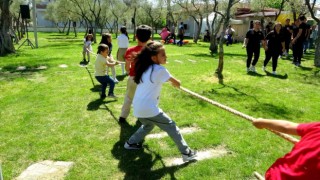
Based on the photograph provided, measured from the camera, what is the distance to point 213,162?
4.16 metres

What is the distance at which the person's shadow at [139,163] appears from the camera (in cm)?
387

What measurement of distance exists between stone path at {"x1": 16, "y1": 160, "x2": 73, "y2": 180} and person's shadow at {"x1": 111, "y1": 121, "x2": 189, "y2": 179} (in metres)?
0.71

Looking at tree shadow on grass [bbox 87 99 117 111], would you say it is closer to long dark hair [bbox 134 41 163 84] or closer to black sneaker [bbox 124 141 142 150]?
black sneaker [bbox 124 141 142 150]

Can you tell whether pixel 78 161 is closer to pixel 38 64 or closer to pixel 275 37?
pixel 275 37

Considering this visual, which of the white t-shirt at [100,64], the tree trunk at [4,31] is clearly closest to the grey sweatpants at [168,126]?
the white t-shirt at [100,64]

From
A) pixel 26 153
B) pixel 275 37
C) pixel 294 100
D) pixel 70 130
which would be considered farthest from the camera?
pixel 275 37

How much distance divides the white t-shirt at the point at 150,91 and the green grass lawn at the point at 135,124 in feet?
2.54

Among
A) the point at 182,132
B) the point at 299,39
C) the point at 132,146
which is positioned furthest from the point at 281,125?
the point at 299,39

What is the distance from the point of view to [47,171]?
3959 millimetres

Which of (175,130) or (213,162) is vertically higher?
(175,130)

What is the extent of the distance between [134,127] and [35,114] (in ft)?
7.36

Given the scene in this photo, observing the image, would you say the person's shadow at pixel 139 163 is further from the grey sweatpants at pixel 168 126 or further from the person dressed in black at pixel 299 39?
the person dressed in black at pixel 299 39

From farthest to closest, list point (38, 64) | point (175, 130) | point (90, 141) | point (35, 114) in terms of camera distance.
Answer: point (38, 64)
point (35, 114)
point (90, 141)
point (175, 130)

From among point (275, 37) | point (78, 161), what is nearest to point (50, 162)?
point (78, 161)
